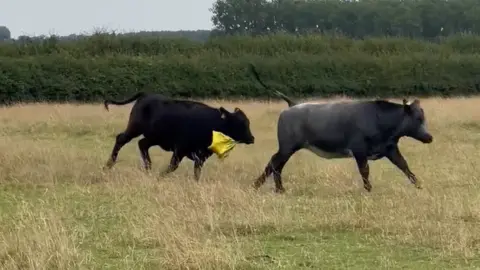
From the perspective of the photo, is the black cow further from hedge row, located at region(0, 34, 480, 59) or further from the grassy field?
hedge row, located at region(0, 34, 480, 59)

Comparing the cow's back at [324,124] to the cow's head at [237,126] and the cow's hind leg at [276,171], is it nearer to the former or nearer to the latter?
the cow's hind leg at [276,171]

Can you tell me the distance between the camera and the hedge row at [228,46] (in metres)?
39.3

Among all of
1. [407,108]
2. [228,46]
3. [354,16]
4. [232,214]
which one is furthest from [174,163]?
[354,16]

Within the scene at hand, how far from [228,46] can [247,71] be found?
14.3ft

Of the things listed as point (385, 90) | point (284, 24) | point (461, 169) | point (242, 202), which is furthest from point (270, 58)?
point (242, 202)

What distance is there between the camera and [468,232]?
25.5ft

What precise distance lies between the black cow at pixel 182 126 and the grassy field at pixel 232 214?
0.37 meters

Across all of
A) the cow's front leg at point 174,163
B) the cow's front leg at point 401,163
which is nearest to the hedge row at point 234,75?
the cow's front leg at point 174,163

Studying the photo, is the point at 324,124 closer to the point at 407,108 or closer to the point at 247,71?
the point at 407,108

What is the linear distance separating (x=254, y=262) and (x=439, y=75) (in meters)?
35.0

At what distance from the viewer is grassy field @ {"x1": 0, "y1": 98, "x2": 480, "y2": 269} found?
6.94m

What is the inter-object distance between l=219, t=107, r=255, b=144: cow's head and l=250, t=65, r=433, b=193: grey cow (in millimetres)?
1168

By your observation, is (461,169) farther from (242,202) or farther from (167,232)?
(167,232)

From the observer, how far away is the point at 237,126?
12.9 metres
